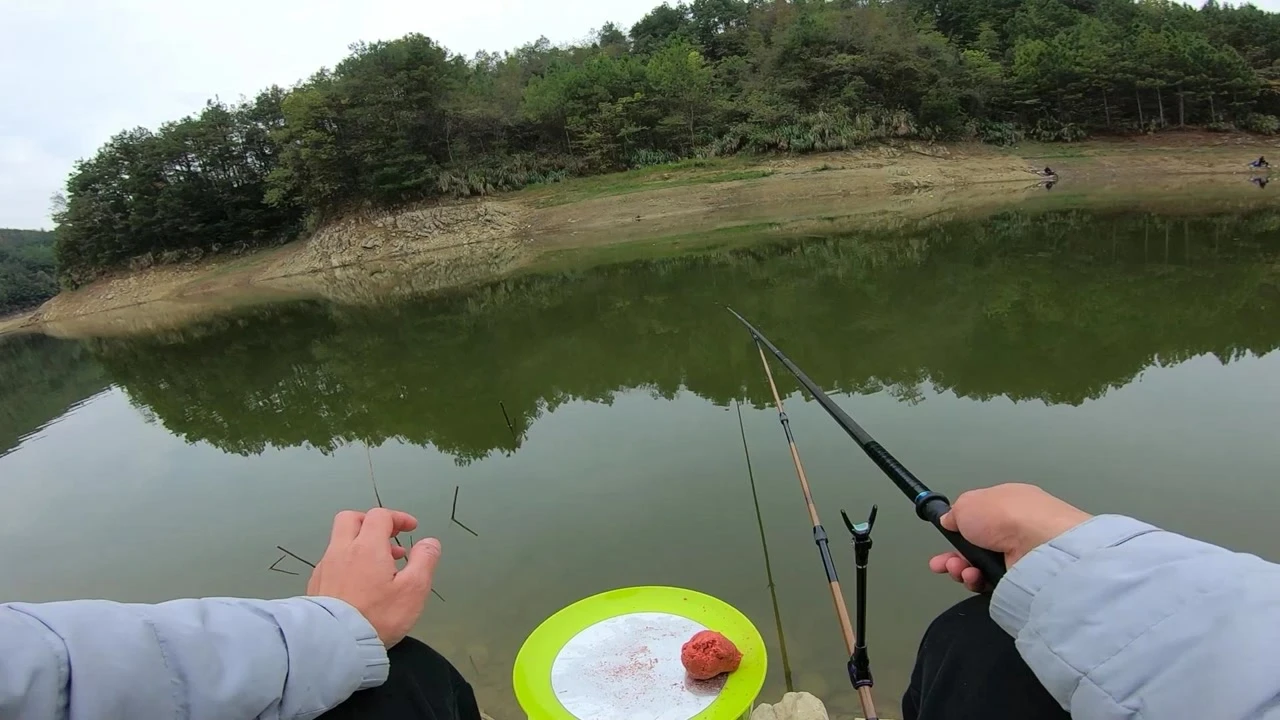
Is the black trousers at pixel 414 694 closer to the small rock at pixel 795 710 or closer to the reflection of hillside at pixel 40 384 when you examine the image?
the small rock at pixel 795 710

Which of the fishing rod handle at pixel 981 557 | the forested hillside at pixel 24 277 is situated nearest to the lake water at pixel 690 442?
the fishing rod handle at pixel 981 557

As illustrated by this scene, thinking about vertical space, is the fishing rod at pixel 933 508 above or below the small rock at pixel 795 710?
above

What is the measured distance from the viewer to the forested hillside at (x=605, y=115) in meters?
28.7

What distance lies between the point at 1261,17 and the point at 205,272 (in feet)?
171

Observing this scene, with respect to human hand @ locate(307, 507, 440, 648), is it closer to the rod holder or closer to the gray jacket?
the gray jacket

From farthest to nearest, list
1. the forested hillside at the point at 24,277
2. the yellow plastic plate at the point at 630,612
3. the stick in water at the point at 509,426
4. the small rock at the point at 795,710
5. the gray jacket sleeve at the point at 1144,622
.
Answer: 1. the forested hillside at the point at 24,277
2. the stick in water at the point at 509,426
3. the small rock at the point at 795,710
4. the yellow plastic plate at the point at 630,612
5. the gray jacket sleeve at the point at 1144,622

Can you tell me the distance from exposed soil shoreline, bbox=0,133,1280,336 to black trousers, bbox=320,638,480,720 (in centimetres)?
1973

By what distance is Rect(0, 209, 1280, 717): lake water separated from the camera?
352 centimetres

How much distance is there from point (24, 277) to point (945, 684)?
208ft

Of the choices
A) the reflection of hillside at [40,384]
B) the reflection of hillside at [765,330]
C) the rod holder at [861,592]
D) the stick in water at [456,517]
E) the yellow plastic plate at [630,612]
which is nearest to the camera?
the rod holder at [861,592]

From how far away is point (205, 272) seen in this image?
2994 cm

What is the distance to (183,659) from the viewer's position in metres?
0.71

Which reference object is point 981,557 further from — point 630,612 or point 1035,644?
point 630,612

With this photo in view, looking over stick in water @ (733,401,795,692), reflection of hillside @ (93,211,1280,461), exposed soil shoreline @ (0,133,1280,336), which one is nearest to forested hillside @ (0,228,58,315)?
exposed soil shoreline @ (0,133,1280,336)
